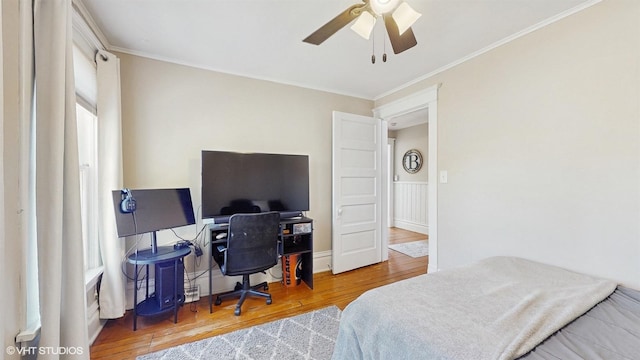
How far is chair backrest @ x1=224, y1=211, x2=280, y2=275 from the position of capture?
86.9 inches

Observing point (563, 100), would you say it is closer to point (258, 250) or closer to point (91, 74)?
point (258, 250)

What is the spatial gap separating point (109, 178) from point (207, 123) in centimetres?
101

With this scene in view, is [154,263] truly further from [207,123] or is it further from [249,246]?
[207,123]

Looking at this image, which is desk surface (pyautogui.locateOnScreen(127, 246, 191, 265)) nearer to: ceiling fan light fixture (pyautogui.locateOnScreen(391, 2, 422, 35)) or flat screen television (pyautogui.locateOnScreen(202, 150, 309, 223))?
flat screen television (pyautogui.locateOnScreen(202, 150, 309, 223))

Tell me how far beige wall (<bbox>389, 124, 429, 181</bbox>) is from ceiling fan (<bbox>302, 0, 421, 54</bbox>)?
4.14 m

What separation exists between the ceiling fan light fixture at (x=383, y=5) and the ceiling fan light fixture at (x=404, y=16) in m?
0.04

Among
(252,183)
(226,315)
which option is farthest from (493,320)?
(252,183)

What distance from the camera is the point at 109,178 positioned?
2021 millimetres

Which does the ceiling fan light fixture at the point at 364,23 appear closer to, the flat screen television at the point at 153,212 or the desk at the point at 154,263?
the flat screen television at the point at 153,212

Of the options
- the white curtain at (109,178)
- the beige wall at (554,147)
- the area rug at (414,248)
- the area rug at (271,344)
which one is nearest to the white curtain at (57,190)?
the area rug at (271,344)

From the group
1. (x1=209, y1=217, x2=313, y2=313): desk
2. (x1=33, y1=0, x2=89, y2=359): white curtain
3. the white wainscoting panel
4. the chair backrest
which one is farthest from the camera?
the white wainscoting panel

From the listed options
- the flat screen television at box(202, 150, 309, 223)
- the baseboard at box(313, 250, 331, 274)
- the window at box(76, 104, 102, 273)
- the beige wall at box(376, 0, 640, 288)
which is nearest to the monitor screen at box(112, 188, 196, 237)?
the flat screen television at box(202, 150, 309, 223)

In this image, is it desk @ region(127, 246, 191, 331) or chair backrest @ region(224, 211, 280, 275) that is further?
chair backrest @ region(224, 211, 280, 275)

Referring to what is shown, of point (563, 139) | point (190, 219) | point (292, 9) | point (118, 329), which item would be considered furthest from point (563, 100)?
point (118, 329)
